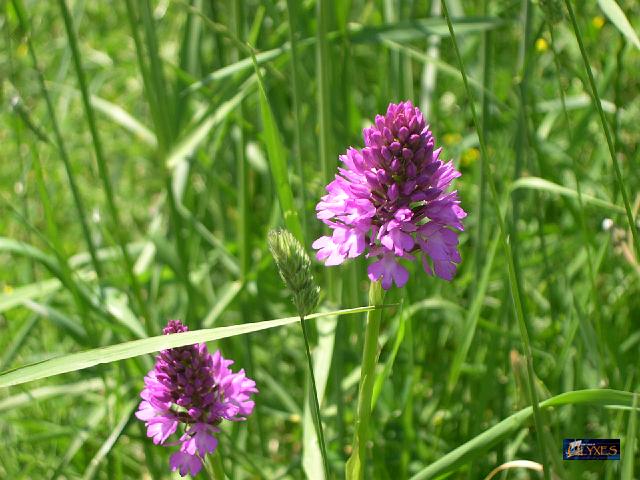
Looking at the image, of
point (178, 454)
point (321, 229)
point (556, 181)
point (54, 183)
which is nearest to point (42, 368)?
point (178, 454)

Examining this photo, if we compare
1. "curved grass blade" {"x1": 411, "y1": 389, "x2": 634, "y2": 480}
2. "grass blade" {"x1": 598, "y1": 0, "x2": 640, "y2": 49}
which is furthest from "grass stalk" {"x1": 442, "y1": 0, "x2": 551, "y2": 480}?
"grass blade" {"x1": 598, "y1": 0, "x2": 640, "y2": 49}

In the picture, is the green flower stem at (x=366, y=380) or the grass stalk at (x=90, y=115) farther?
the grass stalk at (x=90, y=115)

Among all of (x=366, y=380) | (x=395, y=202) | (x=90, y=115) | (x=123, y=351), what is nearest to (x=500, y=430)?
(x=366, y=380)

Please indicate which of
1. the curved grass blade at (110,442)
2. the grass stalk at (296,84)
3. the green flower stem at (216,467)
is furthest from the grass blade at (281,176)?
the curved grass blade at (110,442)

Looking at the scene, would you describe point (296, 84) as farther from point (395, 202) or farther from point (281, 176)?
point (395, 202)

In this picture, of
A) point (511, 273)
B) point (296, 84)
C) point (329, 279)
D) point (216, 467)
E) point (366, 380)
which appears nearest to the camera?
point (511, 273)

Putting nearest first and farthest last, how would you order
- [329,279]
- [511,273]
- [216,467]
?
[511,273] < [216,467] < [329,279]

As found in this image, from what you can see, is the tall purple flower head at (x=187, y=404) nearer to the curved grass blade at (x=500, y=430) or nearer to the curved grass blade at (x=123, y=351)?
the curved grass blade at (x=123, y=351)
